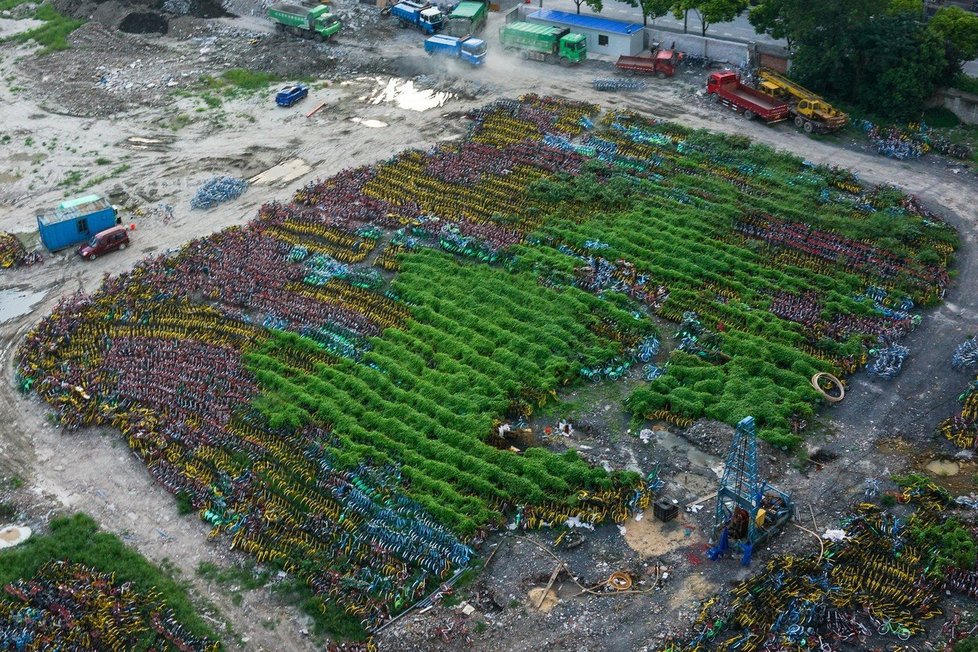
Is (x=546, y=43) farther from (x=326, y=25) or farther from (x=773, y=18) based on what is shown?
(x=326, y=25)

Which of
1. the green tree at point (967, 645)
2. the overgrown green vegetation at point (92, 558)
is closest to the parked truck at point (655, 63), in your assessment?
the green tree at point (967, 645)

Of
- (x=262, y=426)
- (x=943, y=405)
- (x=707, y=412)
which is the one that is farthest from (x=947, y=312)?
(x=262, y=426)

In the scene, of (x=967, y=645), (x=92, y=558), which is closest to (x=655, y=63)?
(x=967, y=645)

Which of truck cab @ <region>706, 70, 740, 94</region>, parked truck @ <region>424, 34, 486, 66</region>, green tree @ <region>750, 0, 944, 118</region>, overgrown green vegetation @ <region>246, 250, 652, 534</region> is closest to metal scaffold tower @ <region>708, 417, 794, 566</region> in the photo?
overgrown green vegetation @ <region>246, 250, 652, 534</region>

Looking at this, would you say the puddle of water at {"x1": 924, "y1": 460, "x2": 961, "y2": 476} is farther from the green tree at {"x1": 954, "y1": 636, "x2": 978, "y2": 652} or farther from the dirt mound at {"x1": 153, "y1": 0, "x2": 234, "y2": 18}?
the dirt mound at {"x1": 153, "y1": 0, "x2": 234, "y2": 18}

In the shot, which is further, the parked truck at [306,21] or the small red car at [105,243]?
the parked truck at [306,21]

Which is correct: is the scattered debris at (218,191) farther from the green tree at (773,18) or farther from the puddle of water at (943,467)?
the puddle of water at (943,467)

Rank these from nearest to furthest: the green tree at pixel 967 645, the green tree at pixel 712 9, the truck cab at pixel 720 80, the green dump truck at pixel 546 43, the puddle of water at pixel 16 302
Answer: the green tree at pixel 967 645 < the puddle of water at pixel 16 302 < the truck cab at pixel 720 80 < the green tree at pixel 712 9 < the green dump truck at pixel 546 43
